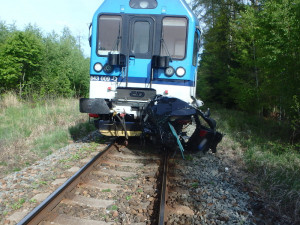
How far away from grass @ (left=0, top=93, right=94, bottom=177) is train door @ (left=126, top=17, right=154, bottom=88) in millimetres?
2496

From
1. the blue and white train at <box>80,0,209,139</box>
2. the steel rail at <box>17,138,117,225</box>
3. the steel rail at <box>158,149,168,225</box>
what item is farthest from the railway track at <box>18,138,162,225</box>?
the blue and white train at <box>80,0,209,139</box>

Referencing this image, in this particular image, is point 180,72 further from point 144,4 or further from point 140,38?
point 144,4

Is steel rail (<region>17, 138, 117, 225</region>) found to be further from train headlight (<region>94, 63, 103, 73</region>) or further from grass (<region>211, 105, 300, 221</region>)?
grass (<region>211, 105, 300, 221</region>)

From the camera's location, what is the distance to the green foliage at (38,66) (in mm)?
13578

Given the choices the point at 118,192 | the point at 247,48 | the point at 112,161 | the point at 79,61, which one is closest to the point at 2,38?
the point at 79,61

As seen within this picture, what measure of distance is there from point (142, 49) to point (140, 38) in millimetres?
249

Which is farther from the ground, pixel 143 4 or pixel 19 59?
pixel 143 4

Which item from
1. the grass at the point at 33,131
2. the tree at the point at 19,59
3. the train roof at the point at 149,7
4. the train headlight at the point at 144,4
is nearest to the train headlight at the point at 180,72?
the train roof at the point at 149,7

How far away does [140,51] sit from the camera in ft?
19.9

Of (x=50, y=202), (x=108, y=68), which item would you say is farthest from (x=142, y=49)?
→ (x=50, y=202)

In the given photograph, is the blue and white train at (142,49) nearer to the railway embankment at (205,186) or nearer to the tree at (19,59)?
the railway embankment at (205,186)

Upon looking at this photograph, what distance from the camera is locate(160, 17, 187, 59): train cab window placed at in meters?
5.96

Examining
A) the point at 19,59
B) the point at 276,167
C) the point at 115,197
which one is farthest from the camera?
the point at 19,59

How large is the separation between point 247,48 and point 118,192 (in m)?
11.8
